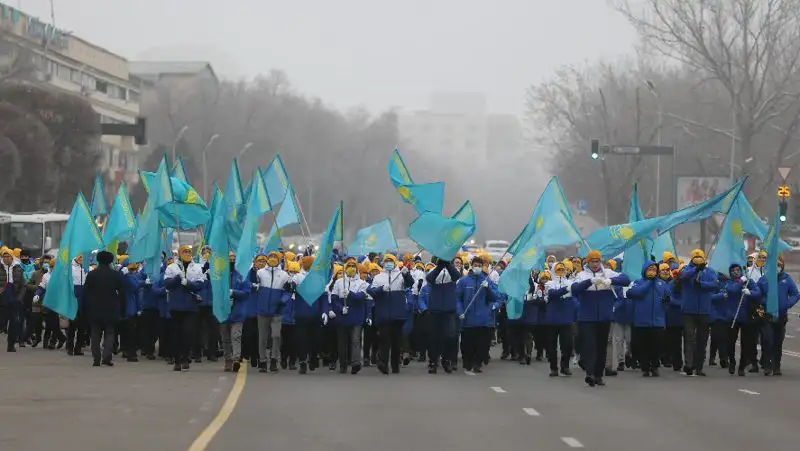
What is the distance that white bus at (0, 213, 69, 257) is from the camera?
59.6 m

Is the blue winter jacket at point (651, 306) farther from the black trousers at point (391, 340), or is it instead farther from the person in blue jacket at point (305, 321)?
the person in blue jacket at point (305, 321)

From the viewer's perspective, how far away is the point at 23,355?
27.5 m

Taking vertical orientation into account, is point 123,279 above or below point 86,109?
below

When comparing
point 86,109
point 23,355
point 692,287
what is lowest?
point 23,355

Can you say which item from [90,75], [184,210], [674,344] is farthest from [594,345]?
[90,75]

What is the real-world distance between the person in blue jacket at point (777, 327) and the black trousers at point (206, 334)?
827 centimetres

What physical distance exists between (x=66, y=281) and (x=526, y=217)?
143m

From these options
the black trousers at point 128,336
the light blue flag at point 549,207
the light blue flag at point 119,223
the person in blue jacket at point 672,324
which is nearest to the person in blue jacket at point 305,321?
the black trousers at point 128,336

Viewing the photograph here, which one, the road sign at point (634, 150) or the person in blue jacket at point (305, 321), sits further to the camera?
the road sign at point (634, 150)

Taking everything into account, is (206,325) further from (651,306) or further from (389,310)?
(651,306)

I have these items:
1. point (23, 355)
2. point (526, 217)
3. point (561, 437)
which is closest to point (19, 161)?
point (23, 355)

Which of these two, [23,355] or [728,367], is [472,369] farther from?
[23,355]

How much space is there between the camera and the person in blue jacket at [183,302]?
23719mm

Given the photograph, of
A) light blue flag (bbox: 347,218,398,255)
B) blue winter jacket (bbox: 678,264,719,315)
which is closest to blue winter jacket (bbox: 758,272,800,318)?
blue winter jacket (bbox: 678,264,719,315)
